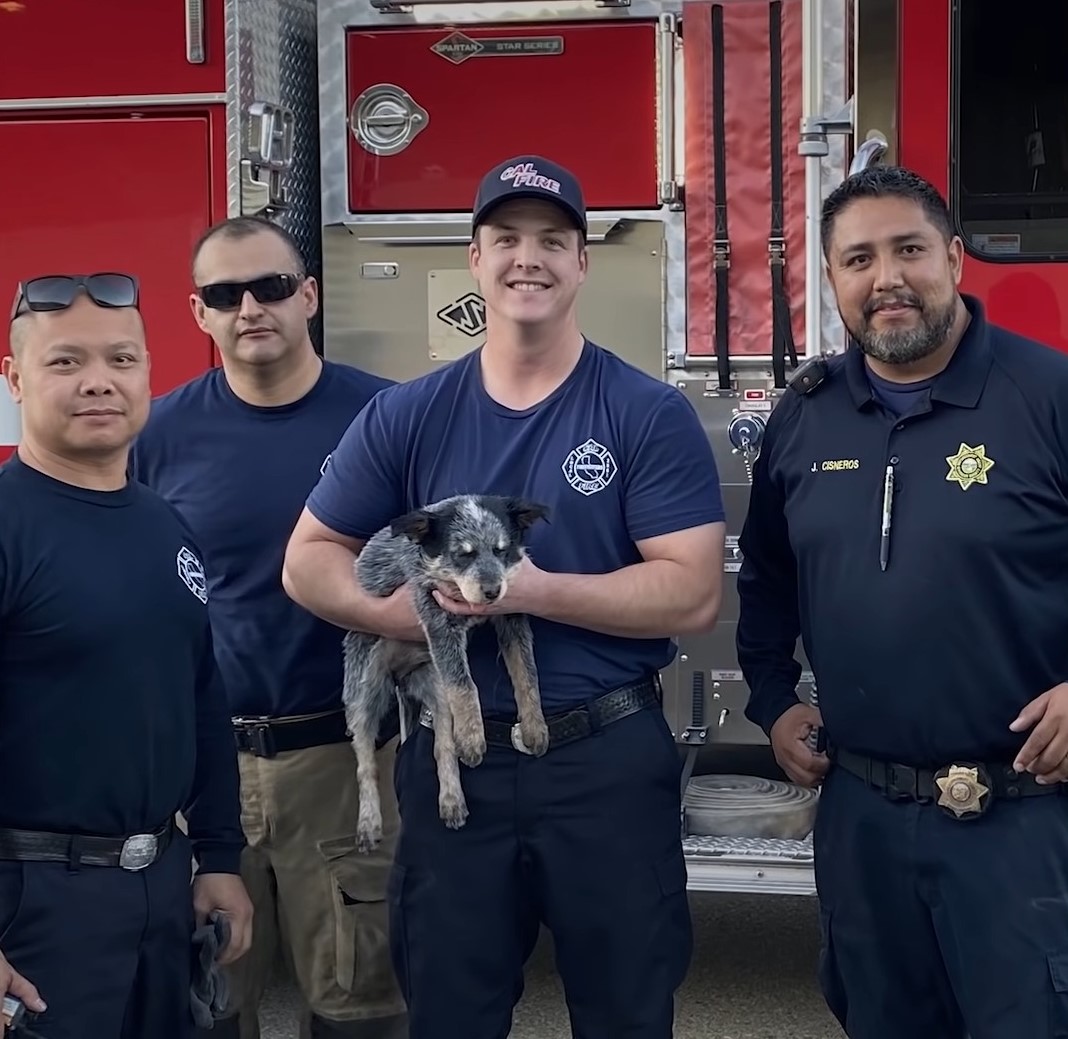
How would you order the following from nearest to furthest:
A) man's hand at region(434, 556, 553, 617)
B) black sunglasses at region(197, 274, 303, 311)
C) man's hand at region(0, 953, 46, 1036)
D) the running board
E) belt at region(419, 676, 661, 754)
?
man's hand at region(0, 953, 46, 1036), man's hand at region(434, 556, 553, 617), belt at region(419, 676, 661, 754), black sunglasses at region(197, 274, 303, 311), the running board

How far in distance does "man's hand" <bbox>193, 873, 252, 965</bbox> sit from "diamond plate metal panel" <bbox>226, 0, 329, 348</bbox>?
6.79 ft

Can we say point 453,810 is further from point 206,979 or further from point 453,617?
point 206,979

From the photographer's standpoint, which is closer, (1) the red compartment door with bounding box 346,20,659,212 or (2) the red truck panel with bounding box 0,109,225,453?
(1) the red compartment door with bounding box 346,20,659,212

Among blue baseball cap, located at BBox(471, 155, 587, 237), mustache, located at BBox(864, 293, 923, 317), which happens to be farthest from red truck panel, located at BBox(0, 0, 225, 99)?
mustache, located at BBox(864, 293, 923, 317)

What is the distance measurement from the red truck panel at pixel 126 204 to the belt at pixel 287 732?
4.88 ft

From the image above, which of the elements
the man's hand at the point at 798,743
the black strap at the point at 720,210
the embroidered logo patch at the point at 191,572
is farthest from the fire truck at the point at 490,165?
the embroidered logo patch at the point at 191,572

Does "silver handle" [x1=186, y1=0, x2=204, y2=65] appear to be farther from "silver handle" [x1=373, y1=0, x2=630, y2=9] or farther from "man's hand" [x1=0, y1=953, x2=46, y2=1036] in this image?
"man's hand" [x1=0, y1=953, x2=46, y2=1036]

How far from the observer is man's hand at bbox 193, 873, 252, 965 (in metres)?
2.65

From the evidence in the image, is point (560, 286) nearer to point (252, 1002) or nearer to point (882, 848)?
point (882, 848)

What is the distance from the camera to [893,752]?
2.56 m

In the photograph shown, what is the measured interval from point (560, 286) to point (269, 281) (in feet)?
2.85

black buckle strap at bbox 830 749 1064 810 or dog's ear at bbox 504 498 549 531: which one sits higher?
dog's ear at bbox 504 498 549 531

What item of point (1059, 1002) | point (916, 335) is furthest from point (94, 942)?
point (916, 335)

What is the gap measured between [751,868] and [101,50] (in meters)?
2.98
